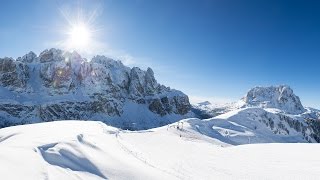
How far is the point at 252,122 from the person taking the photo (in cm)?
19000

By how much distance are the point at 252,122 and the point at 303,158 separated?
16712 centimetres

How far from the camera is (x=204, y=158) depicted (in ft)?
97.3

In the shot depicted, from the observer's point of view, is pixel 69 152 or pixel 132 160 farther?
pixel 132 160

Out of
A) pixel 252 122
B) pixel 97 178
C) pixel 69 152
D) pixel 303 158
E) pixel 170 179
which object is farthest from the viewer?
pixel 252 122

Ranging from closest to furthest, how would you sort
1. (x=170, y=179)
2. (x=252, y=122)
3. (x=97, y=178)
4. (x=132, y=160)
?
(x=97, y=178)
(x=170, y=179)
(x=132, y=160)
(x=252, y=122)

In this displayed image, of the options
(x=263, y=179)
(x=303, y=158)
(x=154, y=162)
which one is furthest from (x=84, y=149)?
(x=303, y=158)

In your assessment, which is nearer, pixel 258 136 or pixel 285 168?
pixel 285 168

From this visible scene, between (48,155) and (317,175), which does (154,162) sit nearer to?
(48,155)

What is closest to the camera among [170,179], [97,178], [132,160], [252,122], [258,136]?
[97,178]

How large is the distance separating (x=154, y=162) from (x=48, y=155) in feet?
26.2

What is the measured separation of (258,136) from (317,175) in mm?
148392

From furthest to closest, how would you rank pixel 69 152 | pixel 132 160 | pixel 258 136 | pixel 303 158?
1. pixel 258 136
2. pixel 303 158
3. pixel 132 160
4. pixel 69 152

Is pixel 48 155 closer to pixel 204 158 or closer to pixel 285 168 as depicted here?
pixel 204 158

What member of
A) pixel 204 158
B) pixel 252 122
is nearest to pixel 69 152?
pixel 204 158
